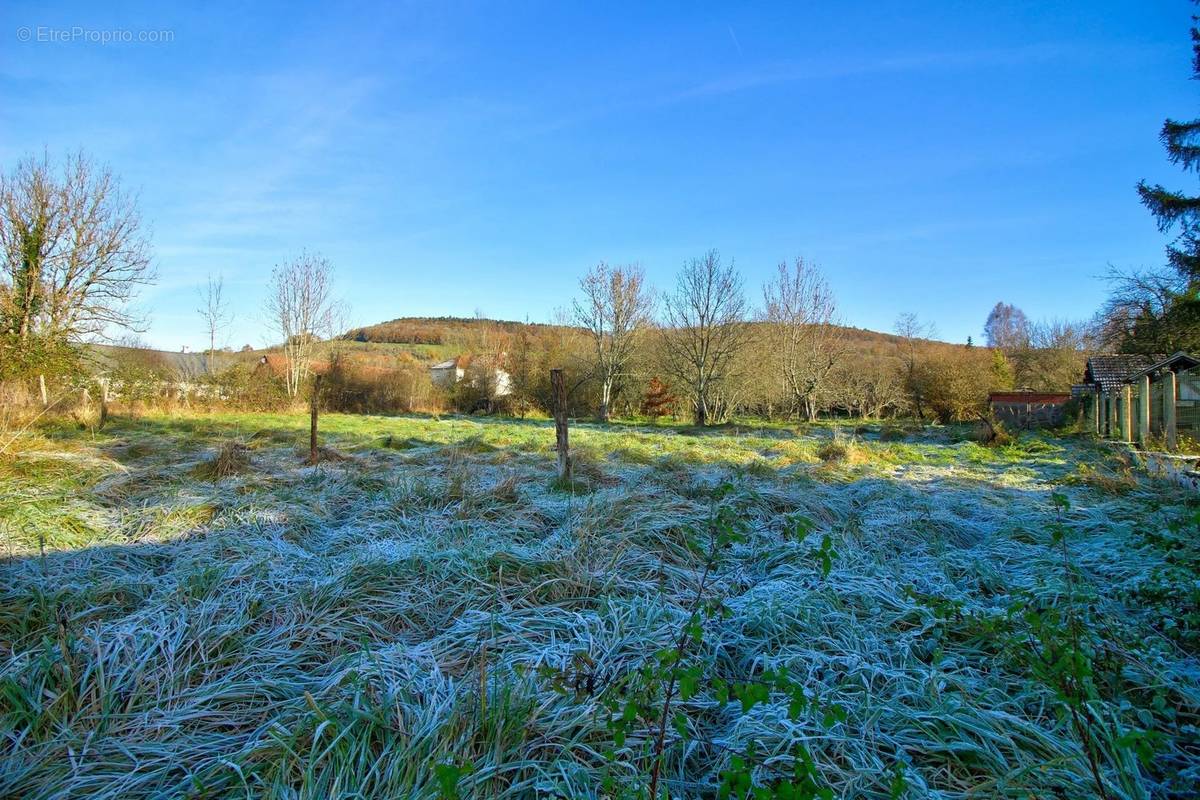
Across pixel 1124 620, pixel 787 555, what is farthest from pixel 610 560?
pixel 1124 620

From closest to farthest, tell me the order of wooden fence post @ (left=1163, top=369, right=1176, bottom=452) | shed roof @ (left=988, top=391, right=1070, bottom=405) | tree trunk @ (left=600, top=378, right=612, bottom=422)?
wooden fence post @ (left=1163, top=369, right=1176, bottom=452)
shed roof @ (left=988, top=391, right=1070, bottom=405)
tree trunk @ (left=600, top=378, right=612, bottom=422)

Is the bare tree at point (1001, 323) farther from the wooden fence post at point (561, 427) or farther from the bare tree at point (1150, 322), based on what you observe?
the wooden fence post at point (561, 427)

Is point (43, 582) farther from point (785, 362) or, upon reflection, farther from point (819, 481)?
point (785, 362)

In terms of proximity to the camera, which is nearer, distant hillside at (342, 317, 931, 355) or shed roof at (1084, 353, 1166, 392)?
shed roof at (1084, 353, 1166, 392)

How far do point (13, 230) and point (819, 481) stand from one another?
20.6m

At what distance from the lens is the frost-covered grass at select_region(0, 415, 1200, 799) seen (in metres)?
1.78

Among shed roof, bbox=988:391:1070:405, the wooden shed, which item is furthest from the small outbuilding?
shed roof, bbox=988:391:1070:405

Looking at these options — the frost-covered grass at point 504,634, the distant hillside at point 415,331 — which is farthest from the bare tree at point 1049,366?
the distant hillside at point 415,331

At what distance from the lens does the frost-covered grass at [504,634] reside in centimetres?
178

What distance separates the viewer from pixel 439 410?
28828 mm

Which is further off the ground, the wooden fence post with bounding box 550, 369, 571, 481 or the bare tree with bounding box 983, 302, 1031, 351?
the bare tree with bounding box 983, 302, 1031, 351

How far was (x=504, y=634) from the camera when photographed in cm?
262

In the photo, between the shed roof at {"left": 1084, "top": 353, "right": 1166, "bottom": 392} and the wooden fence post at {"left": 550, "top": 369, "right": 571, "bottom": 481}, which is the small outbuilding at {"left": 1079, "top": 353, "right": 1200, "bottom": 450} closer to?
the shed roof at {"left": 1084, "top": 353, "right": 1166, "bottom": 392}

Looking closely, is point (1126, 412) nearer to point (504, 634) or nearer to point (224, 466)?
point (504, 634)
